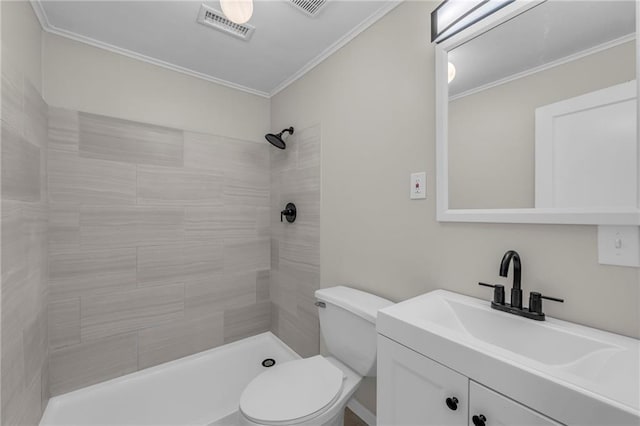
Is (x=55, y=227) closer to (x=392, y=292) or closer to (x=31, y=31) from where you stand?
(x=31, y=31)

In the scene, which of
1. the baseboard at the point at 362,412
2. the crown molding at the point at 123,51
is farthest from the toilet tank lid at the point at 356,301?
the crown molding at the point at 123,51

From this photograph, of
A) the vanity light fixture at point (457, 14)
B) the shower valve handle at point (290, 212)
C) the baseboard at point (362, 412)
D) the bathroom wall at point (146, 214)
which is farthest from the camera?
the shower valve handle at point (290, 212)

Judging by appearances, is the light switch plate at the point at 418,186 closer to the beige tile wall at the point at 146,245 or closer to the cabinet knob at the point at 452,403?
the cabinet knob at the point at 452,403

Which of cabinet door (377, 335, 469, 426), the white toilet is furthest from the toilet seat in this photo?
cabinet door (377, 335, 469, 426)

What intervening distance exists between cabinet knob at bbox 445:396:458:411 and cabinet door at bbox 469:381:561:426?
35 mm

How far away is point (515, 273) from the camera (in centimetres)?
89

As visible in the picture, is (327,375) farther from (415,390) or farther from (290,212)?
(290,212)

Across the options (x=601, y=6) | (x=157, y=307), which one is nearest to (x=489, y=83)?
(x=601, y=6)

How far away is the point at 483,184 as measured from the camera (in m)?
1.04

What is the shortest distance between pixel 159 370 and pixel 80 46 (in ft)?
6.93

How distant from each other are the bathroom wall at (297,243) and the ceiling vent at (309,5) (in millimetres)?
638

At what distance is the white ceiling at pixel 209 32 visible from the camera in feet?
4.54

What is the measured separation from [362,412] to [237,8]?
2.08 metres

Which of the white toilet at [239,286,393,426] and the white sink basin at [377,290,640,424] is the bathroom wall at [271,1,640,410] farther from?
the white toilet at [239,286,393,426]
